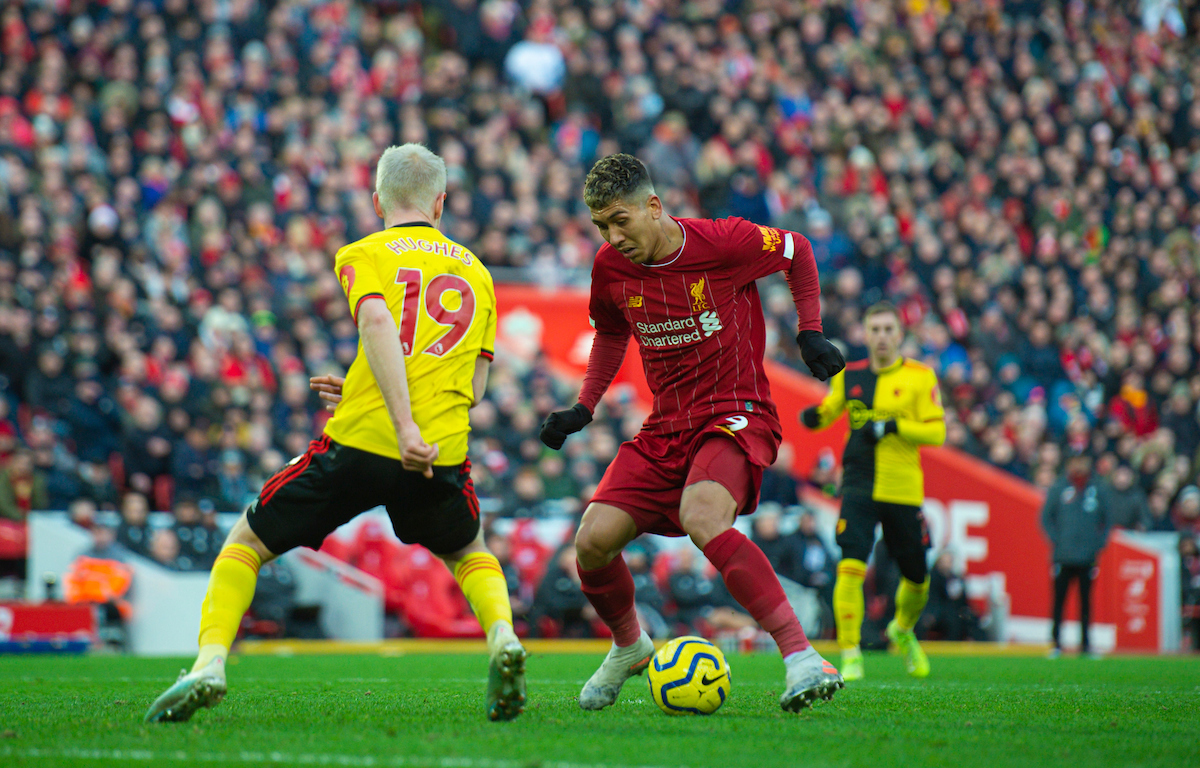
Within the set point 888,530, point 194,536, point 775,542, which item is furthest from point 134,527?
point 888,530

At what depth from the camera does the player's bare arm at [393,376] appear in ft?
15.4

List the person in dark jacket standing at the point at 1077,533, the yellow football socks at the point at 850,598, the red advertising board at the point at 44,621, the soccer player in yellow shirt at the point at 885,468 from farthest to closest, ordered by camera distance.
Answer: the person in dark jacket standing at the point at 1077,533, the red advertising board at the point at 44,621, the soccer player in yellow shirt at the point at 885,468, the yellow football socks at the point at 850,598

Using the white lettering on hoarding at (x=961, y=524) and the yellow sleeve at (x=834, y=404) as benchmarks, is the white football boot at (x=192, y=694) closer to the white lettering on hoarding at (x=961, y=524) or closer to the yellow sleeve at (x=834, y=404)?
the yellow sleeve at (x=834, y=404)

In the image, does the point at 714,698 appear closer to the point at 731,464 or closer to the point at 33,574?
the point at 731,464

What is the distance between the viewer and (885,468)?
347 inches

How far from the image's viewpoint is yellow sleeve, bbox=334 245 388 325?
4.86 m

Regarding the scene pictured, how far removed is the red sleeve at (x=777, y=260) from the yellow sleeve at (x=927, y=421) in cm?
307

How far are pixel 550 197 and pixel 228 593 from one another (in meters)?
14.6

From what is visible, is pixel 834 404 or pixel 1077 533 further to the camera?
pixel 1077 533

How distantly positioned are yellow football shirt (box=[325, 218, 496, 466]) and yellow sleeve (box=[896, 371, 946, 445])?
14.4 feet

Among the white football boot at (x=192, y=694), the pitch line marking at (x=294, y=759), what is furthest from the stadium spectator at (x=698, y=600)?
the pitch line marking at (x=294, y=759)

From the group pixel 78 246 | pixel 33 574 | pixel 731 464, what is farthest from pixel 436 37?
pixel 731 464

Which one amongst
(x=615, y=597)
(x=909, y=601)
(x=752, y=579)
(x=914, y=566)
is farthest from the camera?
(x=909, y=601)

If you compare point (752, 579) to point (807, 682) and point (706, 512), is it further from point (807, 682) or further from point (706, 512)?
point (807, 682)
